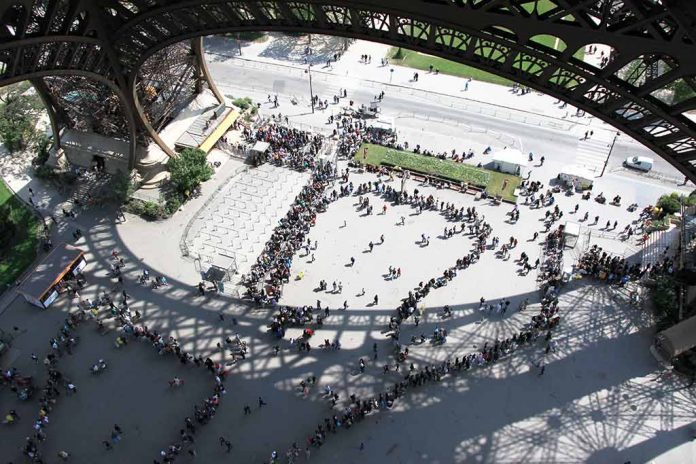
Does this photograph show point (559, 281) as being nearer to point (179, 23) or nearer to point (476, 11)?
point (476, 11)

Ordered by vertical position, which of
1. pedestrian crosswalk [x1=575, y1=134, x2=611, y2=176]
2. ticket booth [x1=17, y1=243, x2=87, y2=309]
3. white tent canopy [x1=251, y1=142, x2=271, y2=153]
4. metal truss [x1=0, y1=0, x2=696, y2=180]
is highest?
metal truss [x1=0, y1=0, x2=696, y2=180]

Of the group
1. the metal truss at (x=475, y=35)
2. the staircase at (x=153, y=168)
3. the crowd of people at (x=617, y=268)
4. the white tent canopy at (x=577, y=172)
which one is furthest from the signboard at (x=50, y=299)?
the white tent canopy at (x=577, y=172)

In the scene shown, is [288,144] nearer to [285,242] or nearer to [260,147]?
[260,147]

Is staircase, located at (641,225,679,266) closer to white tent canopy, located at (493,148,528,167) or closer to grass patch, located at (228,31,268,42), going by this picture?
white tent canopy, located at (493,148,528,167)

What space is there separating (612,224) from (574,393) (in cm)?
1634

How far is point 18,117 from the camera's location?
53000 mm

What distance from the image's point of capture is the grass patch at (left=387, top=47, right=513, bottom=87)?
206 ft

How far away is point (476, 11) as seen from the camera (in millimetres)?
24594

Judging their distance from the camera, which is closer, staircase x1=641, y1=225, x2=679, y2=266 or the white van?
staircase x1=641, y1=225, x2=679, y2=266

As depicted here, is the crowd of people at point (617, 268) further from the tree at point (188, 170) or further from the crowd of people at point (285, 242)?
the tree at point (188, 170)

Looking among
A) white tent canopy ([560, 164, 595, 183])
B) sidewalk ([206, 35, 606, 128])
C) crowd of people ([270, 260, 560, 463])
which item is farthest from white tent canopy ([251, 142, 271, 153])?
white tent canopy ([560, 164, 595, 183])

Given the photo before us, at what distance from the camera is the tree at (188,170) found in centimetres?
4609

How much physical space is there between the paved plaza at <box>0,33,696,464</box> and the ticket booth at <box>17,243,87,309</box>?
1.15m

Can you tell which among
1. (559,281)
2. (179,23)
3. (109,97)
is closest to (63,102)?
(109,97)
